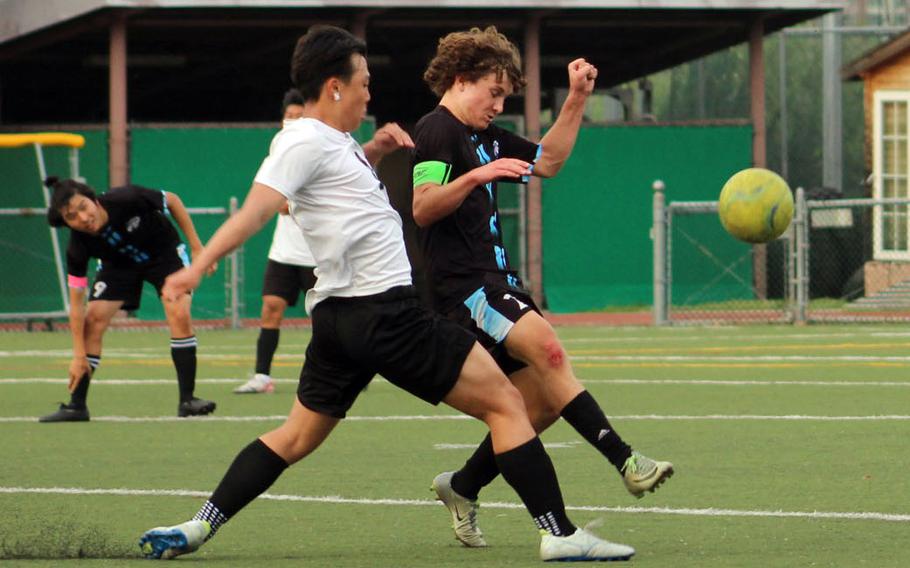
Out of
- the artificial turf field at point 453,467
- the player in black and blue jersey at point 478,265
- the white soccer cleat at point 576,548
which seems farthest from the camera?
the player in black and blue jersey at point 478,265

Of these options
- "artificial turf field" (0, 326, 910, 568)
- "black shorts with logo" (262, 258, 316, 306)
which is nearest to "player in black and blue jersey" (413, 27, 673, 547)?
"artificial turf field" (0, 326, 910, 568)

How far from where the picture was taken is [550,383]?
23.9 feet

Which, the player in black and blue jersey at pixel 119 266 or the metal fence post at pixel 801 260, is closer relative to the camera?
the player in black and blue jersey at pixel 119 266

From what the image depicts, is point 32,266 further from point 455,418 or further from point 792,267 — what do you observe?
point 455,418

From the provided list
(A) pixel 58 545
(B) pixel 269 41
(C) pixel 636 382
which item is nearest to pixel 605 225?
(B) pixel 269 41

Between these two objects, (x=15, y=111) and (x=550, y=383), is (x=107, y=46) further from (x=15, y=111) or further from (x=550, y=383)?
(x=550, y=383)

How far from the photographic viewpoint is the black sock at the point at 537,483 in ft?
21.3

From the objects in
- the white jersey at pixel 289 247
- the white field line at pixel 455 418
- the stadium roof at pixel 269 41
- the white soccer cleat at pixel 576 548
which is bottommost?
the white field line at pixel 455 418

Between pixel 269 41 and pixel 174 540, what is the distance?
2625 centimetres

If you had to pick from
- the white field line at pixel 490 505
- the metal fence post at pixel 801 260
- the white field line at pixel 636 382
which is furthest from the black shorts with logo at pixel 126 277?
the metal fence post at pixel 801 260

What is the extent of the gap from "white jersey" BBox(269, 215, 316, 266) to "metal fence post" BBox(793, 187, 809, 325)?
10.4m

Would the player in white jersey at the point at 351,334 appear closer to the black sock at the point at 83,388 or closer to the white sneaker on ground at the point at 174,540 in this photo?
the white sneaker on ground at the point at 174,540

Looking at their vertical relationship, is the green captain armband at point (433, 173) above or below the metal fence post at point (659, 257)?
above

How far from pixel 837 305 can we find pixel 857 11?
12.3m
